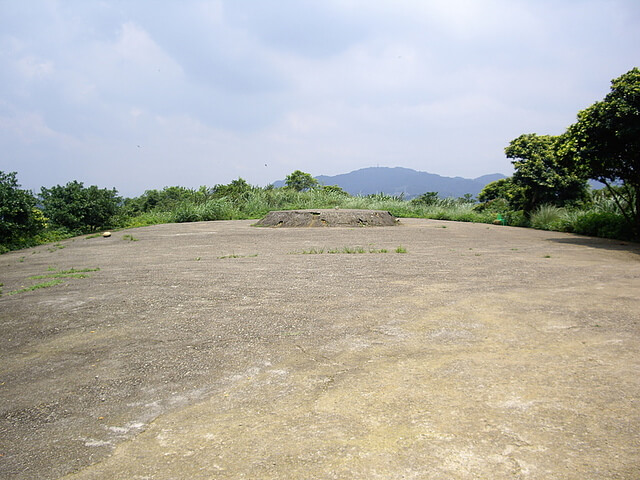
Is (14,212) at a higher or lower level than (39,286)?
higher

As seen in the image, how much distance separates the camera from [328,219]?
1633cm

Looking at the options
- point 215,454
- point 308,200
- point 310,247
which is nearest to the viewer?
point 215,454

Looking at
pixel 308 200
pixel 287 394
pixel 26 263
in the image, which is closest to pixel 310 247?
pixel 26 263

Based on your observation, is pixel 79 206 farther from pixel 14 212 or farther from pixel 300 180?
pixel 300 180

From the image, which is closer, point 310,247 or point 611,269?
point 611,269

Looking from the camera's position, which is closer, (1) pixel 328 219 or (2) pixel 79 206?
(2) pixel 79 206

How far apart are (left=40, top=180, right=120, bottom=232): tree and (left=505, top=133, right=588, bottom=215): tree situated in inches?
644

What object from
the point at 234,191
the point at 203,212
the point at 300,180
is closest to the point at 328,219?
the point at 203,212

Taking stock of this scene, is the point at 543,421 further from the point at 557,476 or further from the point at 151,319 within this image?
the point at 151,319

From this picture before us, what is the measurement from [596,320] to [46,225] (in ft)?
46.0

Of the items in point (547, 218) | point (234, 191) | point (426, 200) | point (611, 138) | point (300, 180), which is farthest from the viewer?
point (300, 180)

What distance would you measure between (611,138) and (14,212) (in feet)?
47.6

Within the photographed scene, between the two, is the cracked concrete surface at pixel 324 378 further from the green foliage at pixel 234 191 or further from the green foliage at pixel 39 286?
the green foliage at pixel 234 191

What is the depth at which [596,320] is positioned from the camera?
398 centimetres
